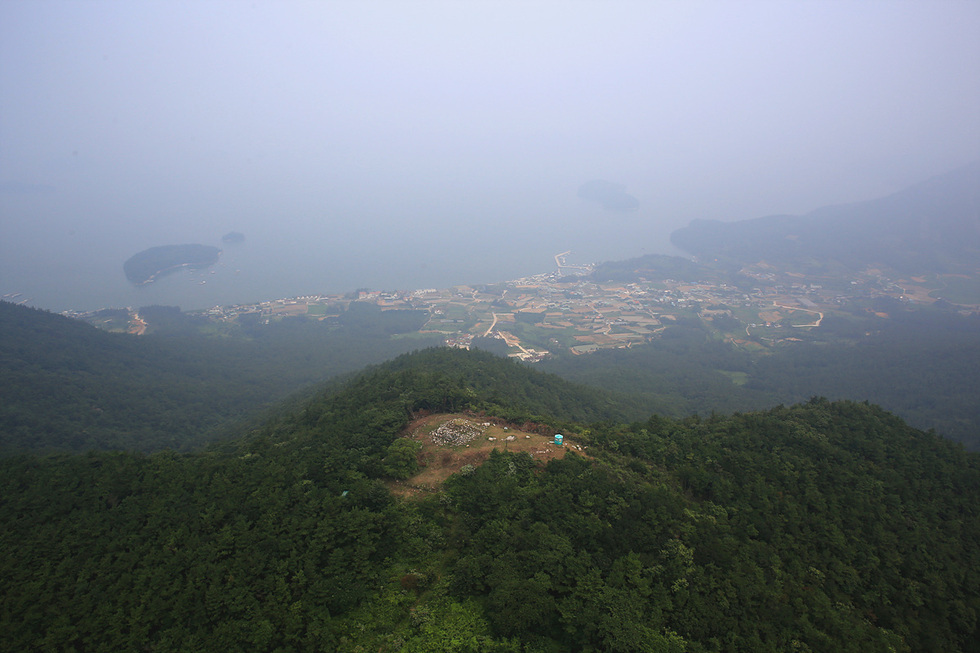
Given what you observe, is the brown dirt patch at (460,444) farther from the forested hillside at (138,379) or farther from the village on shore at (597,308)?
the village on shore at (597,308)

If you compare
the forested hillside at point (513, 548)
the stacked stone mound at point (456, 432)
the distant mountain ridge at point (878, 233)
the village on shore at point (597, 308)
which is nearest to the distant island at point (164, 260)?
the village on shore at point (597, 308)

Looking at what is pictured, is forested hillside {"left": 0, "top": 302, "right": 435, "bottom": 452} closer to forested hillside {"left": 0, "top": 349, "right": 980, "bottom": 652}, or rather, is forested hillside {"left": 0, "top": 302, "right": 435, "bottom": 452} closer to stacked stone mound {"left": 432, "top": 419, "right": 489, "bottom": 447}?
forested hillside {"left": 0, "top": 349, "right": 980, "bottom": 652}

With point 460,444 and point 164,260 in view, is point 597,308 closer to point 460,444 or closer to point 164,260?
point 460,444

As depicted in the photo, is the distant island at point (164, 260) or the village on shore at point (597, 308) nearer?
the village on shore at point (597, 308)

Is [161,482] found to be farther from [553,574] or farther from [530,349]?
[530,349]

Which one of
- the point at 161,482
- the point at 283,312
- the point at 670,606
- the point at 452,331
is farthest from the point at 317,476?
the point at 283,312

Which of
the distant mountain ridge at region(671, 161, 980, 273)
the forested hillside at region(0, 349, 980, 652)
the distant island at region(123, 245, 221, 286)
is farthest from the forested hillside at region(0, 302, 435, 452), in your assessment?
the distant mountain ridge at region(671, 161, 980, 273)

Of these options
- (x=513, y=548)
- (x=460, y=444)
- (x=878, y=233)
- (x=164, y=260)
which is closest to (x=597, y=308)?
(x=460, y=444)
